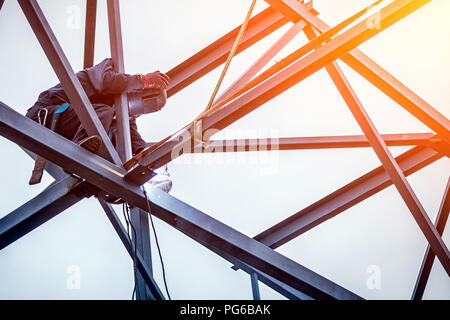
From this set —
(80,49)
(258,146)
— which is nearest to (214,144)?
(258,146)

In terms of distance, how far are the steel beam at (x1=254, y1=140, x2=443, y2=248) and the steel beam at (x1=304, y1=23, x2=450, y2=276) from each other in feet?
5.46

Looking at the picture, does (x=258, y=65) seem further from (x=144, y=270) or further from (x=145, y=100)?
(x=144, y=270)

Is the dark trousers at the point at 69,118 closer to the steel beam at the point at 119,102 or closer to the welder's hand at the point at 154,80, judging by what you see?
the steel beam at the point at 119,102

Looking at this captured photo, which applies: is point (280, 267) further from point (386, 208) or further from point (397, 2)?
point (386, 208)

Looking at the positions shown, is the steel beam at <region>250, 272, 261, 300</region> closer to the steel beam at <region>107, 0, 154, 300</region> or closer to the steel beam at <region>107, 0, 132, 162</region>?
the steel beam at <region>107, 0, 154, 300</region>

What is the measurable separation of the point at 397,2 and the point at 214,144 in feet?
9.79

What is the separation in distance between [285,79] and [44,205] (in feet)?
7.37

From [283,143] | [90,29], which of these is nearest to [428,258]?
[283,143]

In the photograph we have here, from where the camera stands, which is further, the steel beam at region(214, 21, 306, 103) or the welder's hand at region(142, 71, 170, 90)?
the welder's hand at region(142, 71, 170, 90)

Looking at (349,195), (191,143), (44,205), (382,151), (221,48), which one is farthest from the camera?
(349,195)

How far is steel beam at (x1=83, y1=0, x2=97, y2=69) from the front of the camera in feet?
19.1

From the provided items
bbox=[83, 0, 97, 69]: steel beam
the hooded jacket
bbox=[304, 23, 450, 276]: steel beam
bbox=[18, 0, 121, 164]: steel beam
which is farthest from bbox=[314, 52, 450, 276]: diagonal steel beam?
bbox=[83, 0, 97, 69]: steel beam

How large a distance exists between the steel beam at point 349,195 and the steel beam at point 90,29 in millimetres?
3188

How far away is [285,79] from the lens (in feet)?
13.8
